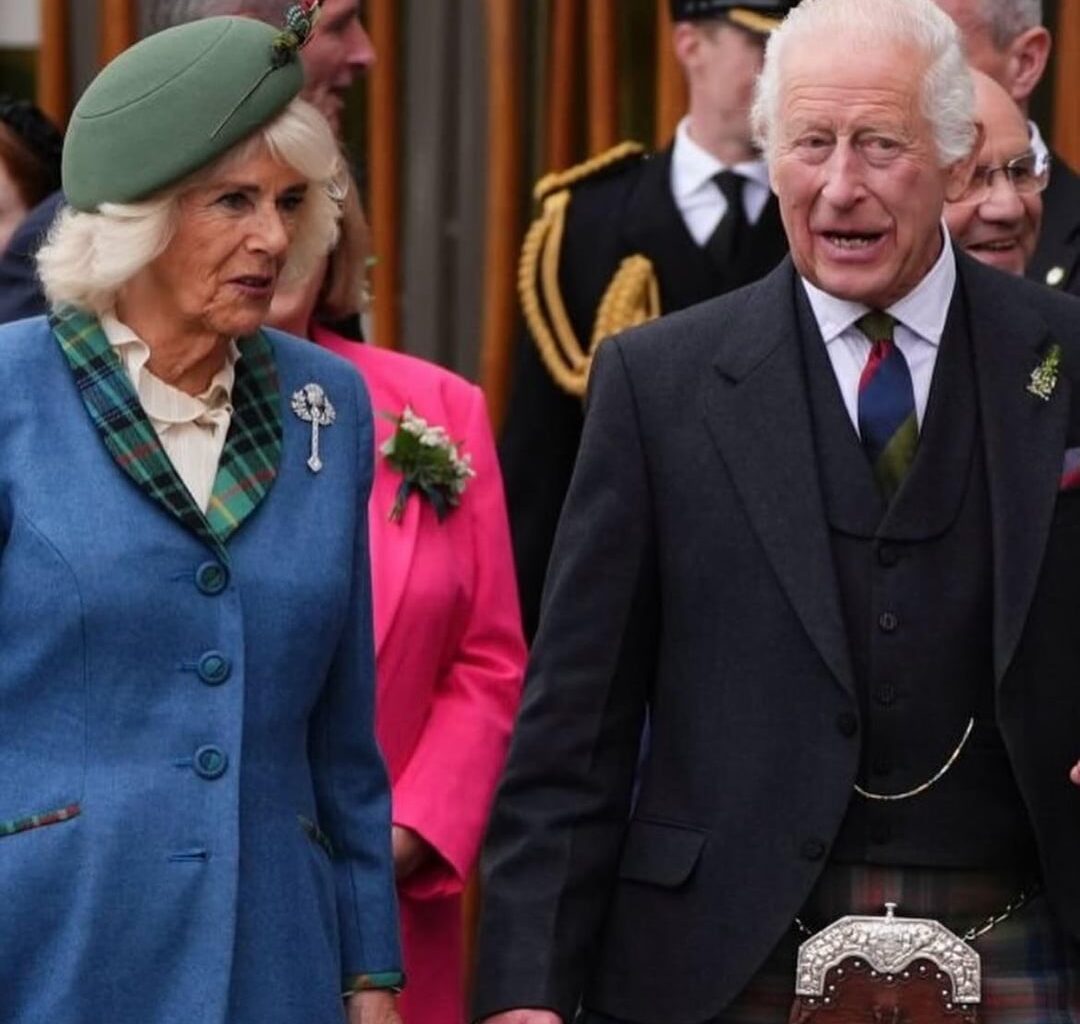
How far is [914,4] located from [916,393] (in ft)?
1.75

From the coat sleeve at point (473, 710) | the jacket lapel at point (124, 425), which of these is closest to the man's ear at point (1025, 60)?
the coat sleeve at point (473, 710)

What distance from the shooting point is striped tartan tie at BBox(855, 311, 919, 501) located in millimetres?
4891

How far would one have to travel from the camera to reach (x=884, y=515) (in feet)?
15.9

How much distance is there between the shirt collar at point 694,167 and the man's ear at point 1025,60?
48 centimetres

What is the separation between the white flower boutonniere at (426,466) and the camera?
580 cm

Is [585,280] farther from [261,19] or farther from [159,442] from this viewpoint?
[159,442]

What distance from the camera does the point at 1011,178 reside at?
5.91 metres

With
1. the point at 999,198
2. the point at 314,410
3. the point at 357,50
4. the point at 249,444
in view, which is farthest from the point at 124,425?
the point at 357,50

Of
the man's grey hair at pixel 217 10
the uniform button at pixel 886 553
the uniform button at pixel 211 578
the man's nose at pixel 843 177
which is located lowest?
the uniform button at pixel 211 578

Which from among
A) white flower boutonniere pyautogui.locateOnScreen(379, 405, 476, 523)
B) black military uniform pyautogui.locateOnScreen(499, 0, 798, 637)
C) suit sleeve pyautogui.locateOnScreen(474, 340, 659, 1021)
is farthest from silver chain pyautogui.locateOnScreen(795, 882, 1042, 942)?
black military uniform pyautogui.locateOnScreen(499, 0, 798, 637)

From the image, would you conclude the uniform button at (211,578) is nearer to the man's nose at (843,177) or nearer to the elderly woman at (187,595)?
the elderly woman at (187,595)

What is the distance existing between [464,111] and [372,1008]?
3607mm

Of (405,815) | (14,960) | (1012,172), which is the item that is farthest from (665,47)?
(14,960)

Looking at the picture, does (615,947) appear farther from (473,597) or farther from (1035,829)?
(473,597)
